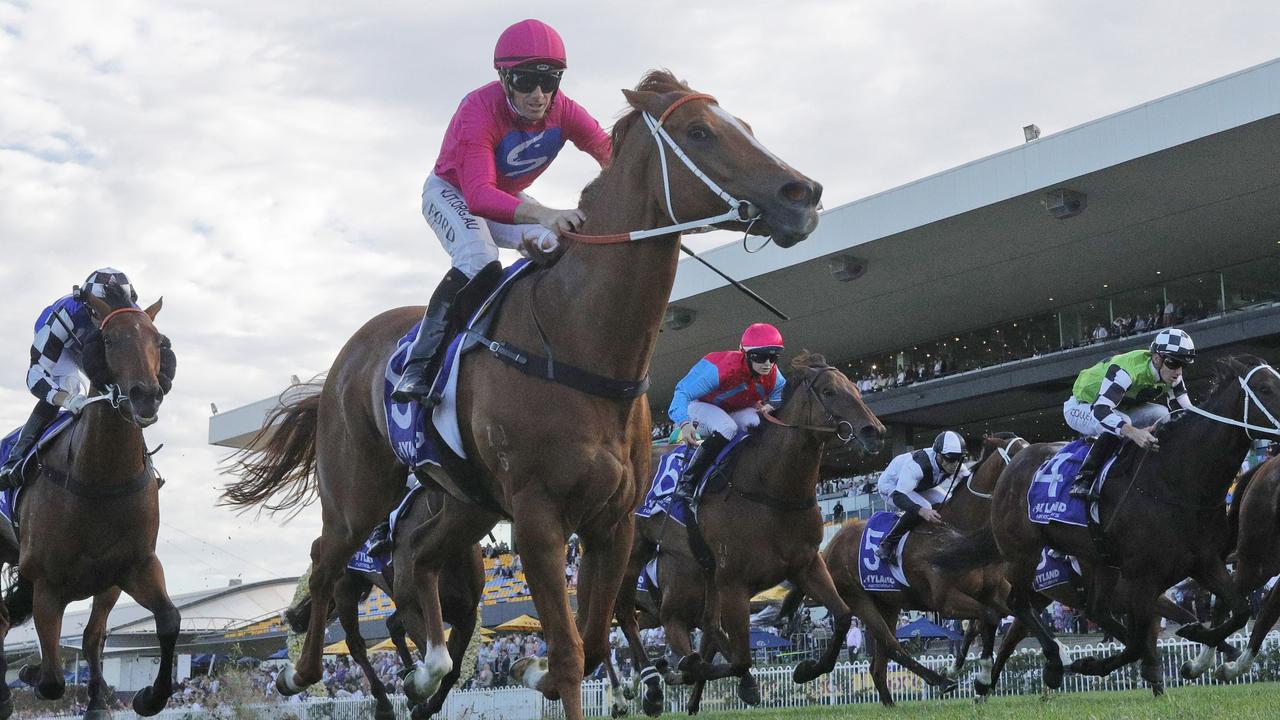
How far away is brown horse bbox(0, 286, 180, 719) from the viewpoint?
307 inches

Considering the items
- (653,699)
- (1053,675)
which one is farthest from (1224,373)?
(653,699)

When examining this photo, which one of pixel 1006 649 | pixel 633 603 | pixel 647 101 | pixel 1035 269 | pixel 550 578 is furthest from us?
pixel 1035 269

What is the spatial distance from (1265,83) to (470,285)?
1972cm

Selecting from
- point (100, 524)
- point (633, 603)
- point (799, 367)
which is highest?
point (799, 367)

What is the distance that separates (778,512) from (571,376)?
15.6ft

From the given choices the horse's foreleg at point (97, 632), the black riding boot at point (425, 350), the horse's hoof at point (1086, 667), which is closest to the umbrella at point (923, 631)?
the horse's hoof at point (1086, 667)

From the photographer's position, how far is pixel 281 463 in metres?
8.37

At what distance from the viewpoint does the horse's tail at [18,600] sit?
8836 millimetres

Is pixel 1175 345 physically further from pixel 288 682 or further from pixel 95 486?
pixel 95 486

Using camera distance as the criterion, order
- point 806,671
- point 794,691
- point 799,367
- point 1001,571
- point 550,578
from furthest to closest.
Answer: point 794,691
point 1001,571
point 799,367
point 806,671
point 550,578

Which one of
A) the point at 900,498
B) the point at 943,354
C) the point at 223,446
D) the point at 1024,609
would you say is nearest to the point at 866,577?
the point at 900,498

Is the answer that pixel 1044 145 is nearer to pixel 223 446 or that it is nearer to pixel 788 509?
pixel 788 509

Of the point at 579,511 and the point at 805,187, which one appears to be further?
the point at 579,511

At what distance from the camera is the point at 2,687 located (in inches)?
320
